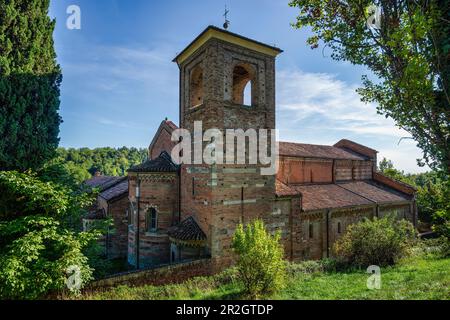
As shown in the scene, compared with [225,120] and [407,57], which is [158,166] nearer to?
[225,120]

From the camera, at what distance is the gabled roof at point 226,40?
11.8 m

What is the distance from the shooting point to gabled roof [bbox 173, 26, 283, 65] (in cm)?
1181

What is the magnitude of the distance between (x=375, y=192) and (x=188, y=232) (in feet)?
59.2

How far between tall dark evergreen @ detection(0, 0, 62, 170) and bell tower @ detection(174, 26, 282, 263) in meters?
6.64

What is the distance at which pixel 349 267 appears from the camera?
1233 cm

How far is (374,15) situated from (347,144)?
23055mm

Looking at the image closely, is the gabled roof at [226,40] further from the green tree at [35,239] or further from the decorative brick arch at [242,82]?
the green tree at [35,239]

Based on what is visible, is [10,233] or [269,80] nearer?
[10,233]

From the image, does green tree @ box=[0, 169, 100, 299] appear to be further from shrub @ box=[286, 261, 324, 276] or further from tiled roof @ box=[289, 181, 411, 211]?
tiled roof @ box=[289, 181, 411, 211]

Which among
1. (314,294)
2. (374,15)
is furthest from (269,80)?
(314,294)

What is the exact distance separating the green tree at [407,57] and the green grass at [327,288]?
15.0 ft

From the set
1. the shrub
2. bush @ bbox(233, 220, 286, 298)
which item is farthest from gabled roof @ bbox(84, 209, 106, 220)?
the shrub

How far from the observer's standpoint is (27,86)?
9.73 m

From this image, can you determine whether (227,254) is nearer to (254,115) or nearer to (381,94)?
(254,115)
